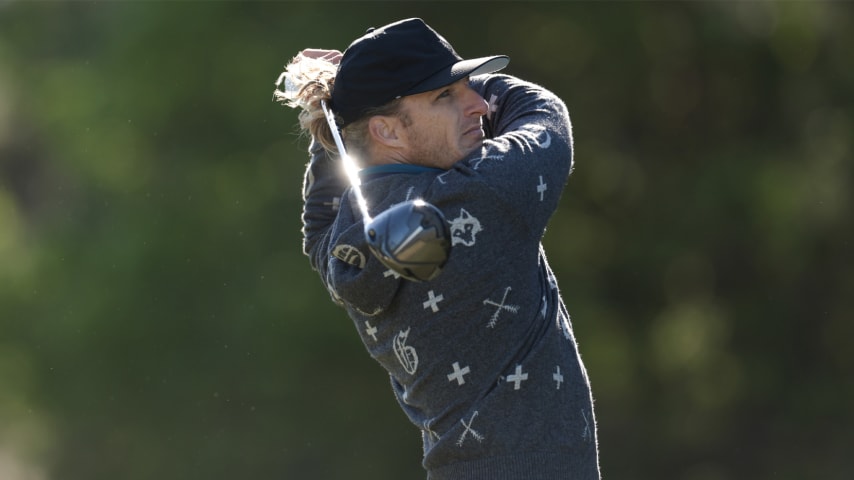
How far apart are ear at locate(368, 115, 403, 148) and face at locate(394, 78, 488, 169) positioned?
21mm

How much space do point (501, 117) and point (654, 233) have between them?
961 centimetres

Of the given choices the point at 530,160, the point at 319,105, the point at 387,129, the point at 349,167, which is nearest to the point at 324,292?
the point at 319,105

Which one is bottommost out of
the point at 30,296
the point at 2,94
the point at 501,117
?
the point at 30,296

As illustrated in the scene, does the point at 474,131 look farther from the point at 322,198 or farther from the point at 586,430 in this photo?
the point at 586,430

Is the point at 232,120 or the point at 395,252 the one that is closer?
the point at 395,252

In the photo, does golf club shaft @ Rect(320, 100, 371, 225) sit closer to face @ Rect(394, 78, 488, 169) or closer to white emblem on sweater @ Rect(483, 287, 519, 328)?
face @ Rect(394, 78, 488, 169)

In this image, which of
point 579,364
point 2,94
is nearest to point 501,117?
point 579,364

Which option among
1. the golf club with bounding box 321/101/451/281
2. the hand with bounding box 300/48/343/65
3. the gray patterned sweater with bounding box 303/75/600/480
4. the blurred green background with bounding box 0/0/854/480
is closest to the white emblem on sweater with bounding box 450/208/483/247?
the gray patterned sweater with bounding box 303/75/600/480

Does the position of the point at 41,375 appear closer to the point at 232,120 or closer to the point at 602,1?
the point at 232,120

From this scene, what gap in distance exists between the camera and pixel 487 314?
3.41 m

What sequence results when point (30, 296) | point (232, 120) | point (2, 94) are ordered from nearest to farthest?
point (232, 120) < point (30, 296) < point (2, 94)

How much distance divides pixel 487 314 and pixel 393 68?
2.37 feet

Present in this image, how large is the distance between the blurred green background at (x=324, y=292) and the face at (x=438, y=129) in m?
8.48

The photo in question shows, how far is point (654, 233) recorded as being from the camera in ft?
43.2
